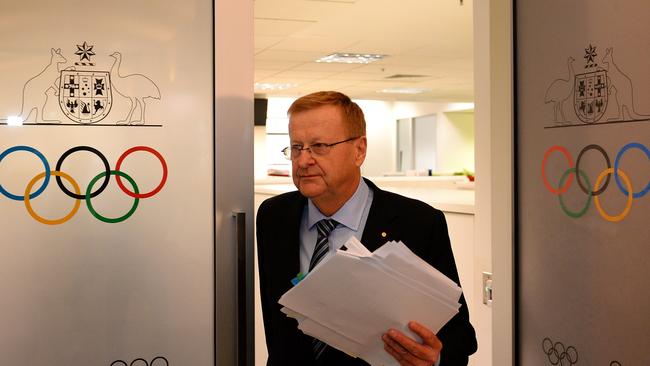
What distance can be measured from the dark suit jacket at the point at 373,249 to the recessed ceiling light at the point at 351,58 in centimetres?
743

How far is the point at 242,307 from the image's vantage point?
2.13m

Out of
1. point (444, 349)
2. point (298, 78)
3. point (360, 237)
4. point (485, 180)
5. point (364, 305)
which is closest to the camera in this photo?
point (364, 305)

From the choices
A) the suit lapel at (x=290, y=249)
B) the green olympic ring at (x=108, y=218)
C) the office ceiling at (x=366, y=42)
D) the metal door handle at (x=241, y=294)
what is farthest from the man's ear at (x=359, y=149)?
the office ceiling at (x=366, y=42)

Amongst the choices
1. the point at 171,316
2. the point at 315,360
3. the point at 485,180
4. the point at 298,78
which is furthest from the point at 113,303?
the point at 298,78

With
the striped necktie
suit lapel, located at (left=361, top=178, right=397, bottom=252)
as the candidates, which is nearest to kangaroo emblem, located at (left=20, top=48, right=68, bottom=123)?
the striped necktie

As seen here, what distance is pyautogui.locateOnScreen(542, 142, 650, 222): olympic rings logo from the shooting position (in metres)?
1.88

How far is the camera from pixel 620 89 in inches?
75.0

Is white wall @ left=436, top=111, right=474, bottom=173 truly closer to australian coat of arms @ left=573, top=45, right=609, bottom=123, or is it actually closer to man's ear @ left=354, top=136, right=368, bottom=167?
australian coat of arms @ left=573, top=45, right=609, bottom=123

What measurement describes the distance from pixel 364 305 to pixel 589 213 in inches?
31.7

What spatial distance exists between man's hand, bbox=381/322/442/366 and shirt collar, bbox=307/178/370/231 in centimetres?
42

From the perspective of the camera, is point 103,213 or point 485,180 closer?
point 103,213

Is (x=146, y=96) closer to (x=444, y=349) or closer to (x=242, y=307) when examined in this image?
(x=242, y=307)

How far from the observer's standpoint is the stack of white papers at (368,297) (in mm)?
1614

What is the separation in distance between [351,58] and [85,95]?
7.93 meters
